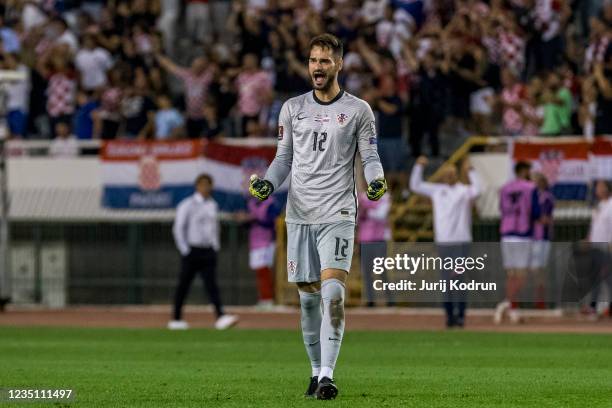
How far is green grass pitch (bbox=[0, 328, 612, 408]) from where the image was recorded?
11.3 meters

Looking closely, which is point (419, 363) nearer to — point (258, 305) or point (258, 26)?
point (258, 305)

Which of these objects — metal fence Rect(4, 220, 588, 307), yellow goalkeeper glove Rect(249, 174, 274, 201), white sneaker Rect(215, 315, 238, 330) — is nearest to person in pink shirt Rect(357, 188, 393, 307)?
metal fence Rect(4, 220, 588, 307)

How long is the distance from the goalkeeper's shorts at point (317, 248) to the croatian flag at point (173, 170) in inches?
598

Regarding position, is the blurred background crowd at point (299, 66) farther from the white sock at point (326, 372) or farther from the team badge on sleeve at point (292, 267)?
the white sock at point (326, 372)

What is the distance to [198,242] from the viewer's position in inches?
894

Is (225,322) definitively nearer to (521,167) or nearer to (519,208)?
(519,208)

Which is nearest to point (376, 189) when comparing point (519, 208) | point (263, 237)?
point (519, 208)

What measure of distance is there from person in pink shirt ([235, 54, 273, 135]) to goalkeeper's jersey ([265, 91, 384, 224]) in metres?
16.1

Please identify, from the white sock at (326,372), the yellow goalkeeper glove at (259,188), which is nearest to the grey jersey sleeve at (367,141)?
the yellow goalkeeper glove at (259,188)

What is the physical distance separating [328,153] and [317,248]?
0.68 metres

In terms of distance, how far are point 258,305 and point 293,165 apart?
634 inches

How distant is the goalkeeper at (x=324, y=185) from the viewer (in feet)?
35.8

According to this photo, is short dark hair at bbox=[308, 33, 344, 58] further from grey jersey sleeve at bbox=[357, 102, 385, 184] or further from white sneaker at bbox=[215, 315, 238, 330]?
white sneaker at bbox=[215, 315, 238, 330]

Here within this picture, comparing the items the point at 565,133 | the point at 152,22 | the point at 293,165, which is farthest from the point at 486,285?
the point at 152,22
